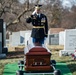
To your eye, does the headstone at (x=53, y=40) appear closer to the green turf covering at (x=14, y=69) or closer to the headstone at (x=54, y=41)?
the headstone at (x=54, y=41)

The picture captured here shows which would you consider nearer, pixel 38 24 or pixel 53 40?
pixel 38 24

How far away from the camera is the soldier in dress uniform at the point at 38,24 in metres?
8.22

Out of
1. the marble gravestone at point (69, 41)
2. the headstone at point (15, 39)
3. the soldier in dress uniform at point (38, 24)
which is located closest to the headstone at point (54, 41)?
the headstone at point (15, 39)

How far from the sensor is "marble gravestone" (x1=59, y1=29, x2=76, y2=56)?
502 inches

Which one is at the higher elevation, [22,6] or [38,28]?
[22,6]

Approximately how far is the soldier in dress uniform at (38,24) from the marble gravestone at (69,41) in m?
3.97

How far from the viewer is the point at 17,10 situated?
29.7 meters

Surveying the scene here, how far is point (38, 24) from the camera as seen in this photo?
8477 millimetres

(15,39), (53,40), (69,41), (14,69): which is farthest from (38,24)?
(53,40)

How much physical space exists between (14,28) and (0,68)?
1315 inches

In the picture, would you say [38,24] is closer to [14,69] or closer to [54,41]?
[14,69]

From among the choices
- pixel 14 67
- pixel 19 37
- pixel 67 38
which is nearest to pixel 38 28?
pixel 14 67

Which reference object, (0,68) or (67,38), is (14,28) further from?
(0,68)

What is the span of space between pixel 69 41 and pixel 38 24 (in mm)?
4662
